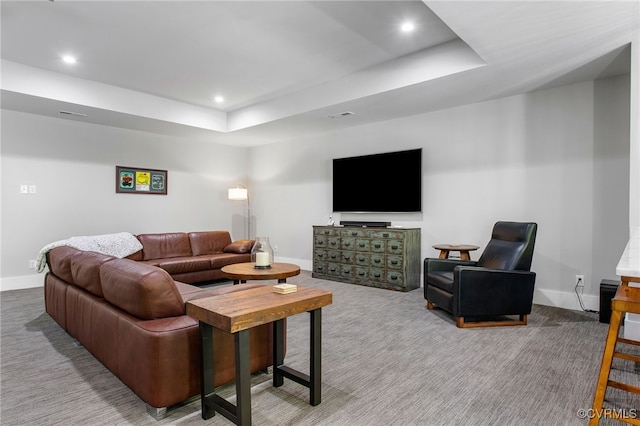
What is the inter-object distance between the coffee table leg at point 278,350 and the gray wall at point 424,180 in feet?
10.8

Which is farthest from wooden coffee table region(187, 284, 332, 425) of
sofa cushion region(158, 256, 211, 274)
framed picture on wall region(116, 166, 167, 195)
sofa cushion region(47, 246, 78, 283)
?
framed picture on wall region(116, 166, 167, 195)

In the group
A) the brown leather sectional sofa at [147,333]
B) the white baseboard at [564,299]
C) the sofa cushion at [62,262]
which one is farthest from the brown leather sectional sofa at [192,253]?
the white baseboard at [564,299]

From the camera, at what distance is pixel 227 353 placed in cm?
198

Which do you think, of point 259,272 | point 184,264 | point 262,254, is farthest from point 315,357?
point 184,264

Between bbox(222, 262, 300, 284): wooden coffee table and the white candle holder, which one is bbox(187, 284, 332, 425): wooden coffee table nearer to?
bbox(222, 262, 300, 284): wooden coffee table

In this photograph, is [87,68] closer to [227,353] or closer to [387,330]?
[227,353]

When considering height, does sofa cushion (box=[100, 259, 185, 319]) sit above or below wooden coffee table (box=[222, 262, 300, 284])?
above

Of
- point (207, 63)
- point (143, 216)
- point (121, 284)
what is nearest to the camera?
point (121, 284)

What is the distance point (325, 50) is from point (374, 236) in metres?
2.50

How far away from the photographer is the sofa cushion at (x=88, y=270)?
2.30 meters

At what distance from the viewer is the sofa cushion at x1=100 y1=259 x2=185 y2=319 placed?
1.83 meters

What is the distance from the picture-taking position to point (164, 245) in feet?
17.3

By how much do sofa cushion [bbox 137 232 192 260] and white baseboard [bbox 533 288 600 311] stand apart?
4.82m

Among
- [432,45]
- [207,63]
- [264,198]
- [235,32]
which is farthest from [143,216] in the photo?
[432,45]
